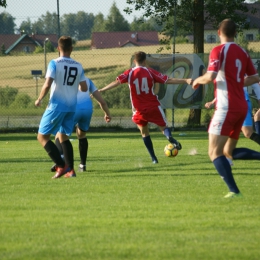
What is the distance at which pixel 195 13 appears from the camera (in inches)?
1022

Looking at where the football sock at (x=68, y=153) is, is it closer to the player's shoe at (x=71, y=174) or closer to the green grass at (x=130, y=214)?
the player's shoe at (x=71, y=174)

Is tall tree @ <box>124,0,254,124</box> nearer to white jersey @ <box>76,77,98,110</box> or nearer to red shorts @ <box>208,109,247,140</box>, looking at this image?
white jersey @ <box>76,77,98,110</box>

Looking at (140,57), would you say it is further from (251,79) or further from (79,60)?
(79,60)

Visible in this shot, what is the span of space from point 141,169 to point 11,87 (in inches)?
759

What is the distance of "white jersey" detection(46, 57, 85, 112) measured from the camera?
997 cm

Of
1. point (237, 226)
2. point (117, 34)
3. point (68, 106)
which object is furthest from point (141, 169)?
point (117, 34)

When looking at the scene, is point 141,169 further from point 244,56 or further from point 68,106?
point 244,56

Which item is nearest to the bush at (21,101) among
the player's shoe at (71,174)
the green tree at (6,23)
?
the green tree at (6,23)

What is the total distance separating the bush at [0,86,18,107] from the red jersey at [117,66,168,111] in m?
15.8

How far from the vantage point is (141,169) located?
37.3 feet

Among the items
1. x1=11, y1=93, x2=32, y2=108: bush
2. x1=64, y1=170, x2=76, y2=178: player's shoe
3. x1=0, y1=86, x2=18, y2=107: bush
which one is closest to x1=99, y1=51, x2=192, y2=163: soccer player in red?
x1=64, y1=170, x2=76, y2=178: player's shoe

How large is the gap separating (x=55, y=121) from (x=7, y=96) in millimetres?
18569

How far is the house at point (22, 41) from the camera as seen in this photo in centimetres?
2939

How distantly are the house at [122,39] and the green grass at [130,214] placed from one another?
80.3 ft
